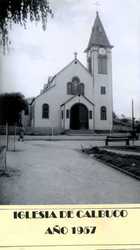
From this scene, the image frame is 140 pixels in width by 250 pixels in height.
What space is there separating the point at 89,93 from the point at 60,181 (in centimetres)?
256

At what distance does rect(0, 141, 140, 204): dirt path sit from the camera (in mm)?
1460

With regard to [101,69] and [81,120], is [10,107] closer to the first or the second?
[101,69]

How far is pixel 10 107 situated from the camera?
171cm

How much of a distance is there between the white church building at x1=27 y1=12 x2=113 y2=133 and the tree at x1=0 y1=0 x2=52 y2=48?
0.27 metres

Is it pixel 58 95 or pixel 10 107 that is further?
pixel 58 95

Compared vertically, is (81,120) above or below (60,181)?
above

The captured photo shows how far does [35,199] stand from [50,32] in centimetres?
85

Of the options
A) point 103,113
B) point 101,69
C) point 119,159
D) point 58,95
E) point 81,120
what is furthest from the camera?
point 58,95

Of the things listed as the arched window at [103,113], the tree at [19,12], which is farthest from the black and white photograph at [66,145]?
the arched window at [103,113]

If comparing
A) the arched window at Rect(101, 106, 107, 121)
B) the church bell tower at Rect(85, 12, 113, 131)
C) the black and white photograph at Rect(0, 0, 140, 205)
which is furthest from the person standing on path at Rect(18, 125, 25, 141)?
the arched window at Rect(101, 106, 107, 121)

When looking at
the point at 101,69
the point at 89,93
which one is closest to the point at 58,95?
the point at 89,93

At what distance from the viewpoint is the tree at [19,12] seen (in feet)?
5.11

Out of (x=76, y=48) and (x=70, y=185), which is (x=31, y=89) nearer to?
(x=76, y=48)

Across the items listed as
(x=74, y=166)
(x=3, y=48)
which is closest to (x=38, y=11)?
(x=3, y=48)
